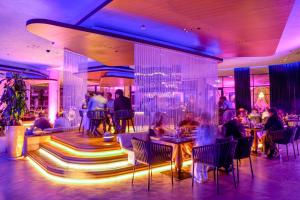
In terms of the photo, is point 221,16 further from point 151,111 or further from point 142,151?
point 142,151

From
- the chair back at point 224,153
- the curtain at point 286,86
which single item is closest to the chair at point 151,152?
the chair back at point 224,153

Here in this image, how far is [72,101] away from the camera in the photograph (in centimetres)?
934

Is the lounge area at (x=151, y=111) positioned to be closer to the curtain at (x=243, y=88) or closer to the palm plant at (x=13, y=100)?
the palm plant at (x=13, y=100)

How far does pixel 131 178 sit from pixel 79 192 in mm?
1158

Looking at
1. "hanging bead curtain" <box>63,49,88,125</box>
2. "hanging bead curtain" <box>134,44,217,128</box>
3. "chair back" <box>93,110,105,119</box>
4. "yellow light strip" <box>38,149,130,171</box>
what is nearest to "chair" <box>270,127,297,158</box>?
"hanging bead curtain" <box>134,44,217,128</box>

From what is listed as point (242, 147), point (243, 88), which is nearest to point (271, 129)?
point (242, 147)

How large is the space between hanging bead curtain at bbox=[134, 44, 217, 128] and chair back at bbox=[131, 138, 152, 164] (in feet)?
8.01

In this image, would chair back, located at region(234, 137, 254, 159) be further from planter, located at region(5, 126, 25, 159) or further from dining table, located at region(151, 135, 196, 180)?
planter, located at region(5, 126, 25, 159)

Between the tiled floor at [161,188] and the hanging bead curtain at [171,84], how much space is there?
8.69 feet

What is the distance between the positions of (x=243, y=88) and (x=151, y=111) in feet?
34.9

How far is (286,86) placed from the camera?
14406 mm

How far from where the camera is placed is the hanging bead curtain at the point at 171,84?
706 centimetres

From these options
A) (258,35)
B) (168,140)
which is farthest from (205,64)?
(168,140)

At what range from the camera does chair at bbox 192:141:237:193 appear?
165 inches
